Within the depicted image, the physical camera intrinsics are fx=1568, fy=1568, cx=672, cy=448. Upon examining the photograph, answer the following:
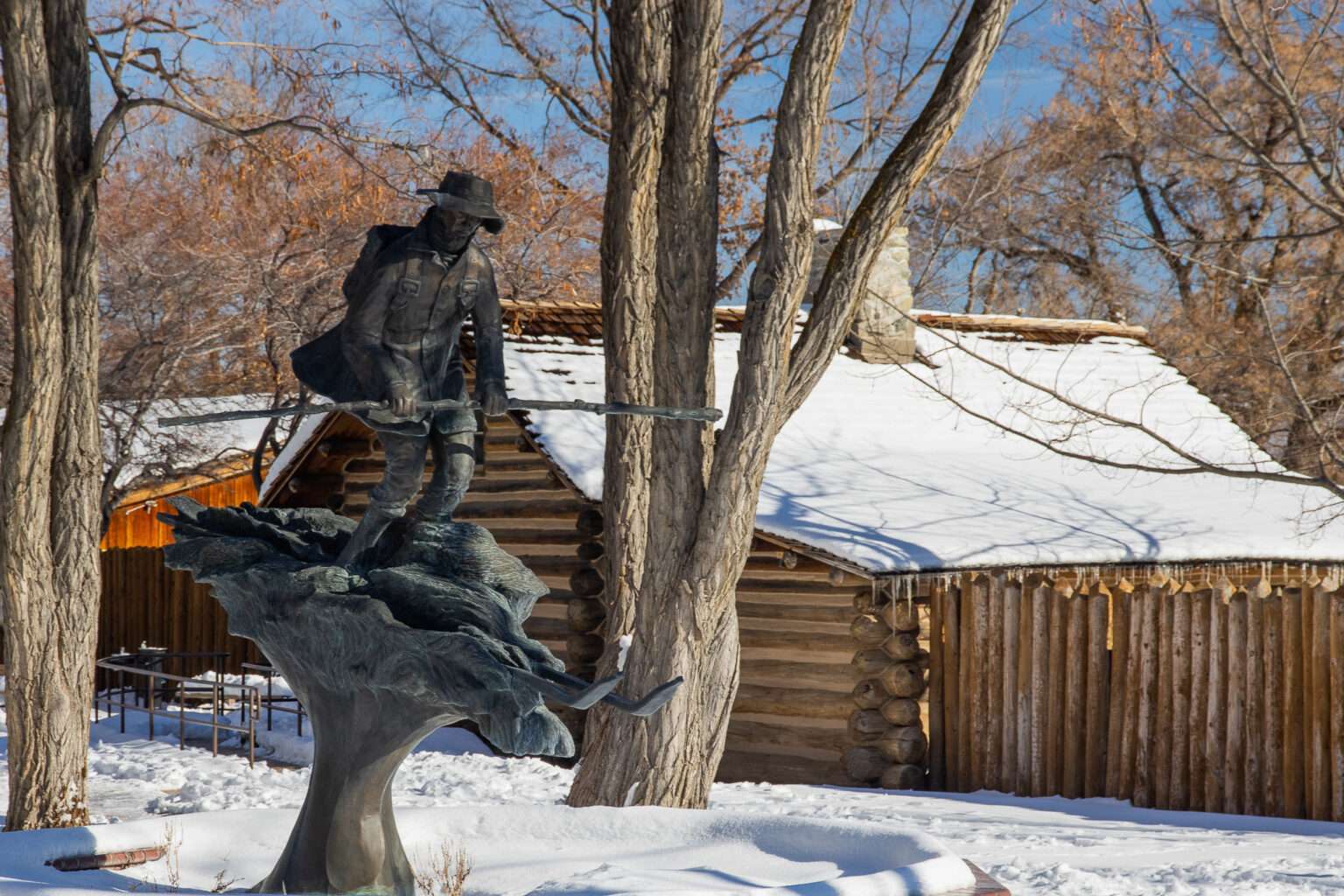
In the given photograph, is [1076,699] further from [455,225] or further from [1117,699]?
[455,225]

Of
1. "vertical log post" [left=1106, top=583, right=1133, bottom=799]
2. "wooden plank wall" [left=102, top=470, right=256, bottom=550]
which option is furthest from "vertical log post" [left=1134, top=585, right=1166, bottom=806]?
"wooden plank wall" [left=102, top=470, right=256, bottom=550]

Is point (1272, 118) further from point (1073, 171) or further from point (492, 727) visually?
point (492, 727)

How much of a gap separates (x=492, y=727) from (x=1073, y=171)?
27.5 metres

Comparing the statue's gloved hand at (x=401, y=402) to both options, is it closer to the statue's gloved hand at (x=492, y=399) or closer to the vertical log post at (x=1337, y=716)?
the statue's gloved hand at (x=492, y=399)

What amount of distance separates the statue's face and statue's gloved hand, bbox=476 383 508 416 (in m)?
0.58

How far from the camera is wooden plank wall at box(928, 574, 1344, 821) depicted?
11.6 m

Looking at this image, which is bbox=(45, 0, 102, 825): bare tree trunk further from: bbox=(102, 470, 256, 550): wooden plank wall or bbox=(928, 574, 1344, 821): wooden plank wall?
bbox=(102, 470, 256, 550): wooden plank wall

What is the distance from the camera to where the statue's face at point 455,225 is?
6.03m

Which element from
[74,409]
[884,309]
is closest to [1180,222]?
[884,309]

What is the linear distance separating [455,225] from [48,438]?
193 inches

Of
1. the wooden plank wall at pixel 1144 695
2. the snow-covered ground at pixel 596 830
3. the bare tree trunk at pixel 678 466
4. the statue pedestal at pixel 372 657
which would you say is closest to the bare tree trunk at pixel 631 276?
the bare tree trunk at pixel 678 466

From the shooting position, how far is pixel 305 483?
18.4 m

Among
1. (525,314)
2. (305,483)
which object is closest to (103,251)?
(305,483)

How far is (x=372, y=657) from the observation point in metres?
5.58
